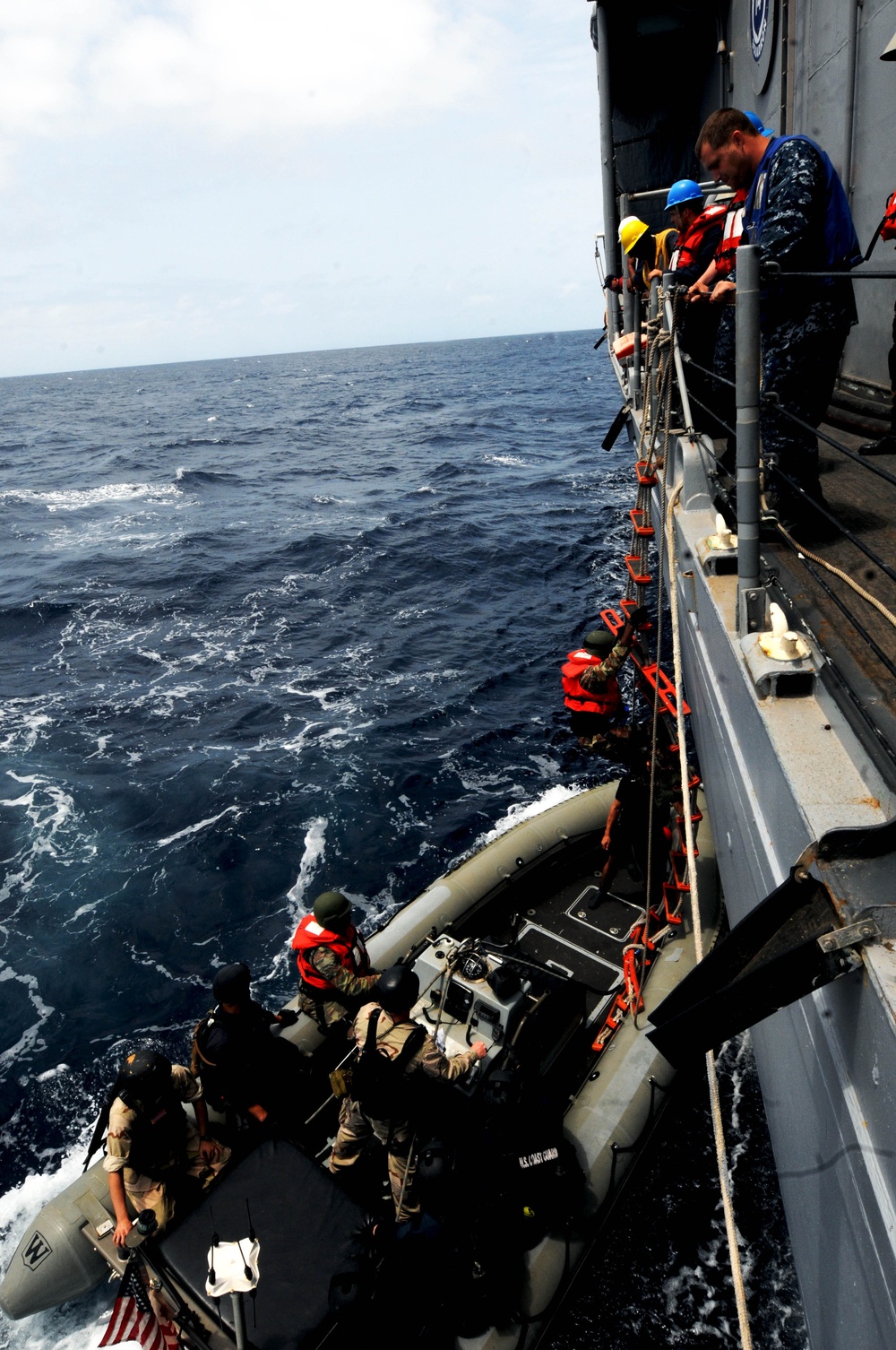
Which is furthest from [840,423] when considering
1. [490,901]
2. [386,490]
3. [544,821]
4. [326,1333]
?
[386,490]

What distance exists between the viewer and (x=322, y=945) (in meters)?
5.30

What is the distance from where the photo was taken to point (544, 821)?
759 cm

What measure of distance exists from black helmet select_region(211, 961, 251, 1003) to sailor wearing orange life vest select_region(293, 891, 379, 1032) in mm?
761

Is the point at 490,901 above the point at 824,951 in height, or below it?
below

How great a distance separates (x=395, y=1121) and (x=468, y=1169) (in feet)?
1.76

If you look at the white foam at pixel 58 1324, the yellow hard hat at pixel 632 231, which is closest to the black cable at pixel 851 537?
the white foam at pixel 58 1324

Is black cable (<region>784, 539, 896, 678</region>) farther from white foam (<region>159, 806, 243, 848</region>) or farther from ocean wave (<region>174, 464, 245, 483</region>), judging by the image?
ocean wave (<region>174, 464, 245, 483</region>)

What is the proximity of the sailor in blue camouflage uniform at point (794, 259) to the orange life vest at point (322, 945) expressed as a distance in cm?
389

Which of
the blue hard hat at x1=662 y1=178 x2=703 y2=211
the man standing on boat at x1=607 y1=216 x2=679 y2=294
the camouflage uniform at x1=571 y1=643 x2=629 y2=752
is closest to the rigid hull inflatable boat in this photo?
the camouflage uniform at x1=571 y1=643 x2=629 y2=752

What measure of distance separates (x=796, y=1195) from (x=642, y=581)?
16.4 ft

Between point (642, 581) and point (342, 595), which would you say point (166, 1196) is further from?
point (342, 595)

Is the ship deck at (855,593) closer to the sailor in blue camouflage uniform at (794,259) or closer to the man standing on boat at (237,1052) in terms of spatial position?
the sailor in blue camouflage uniform at (794,259)

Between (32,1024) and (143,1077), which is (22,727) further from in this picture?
(143,1077)

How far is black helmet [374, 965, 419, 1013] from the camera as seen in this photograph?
3898 millimetres
